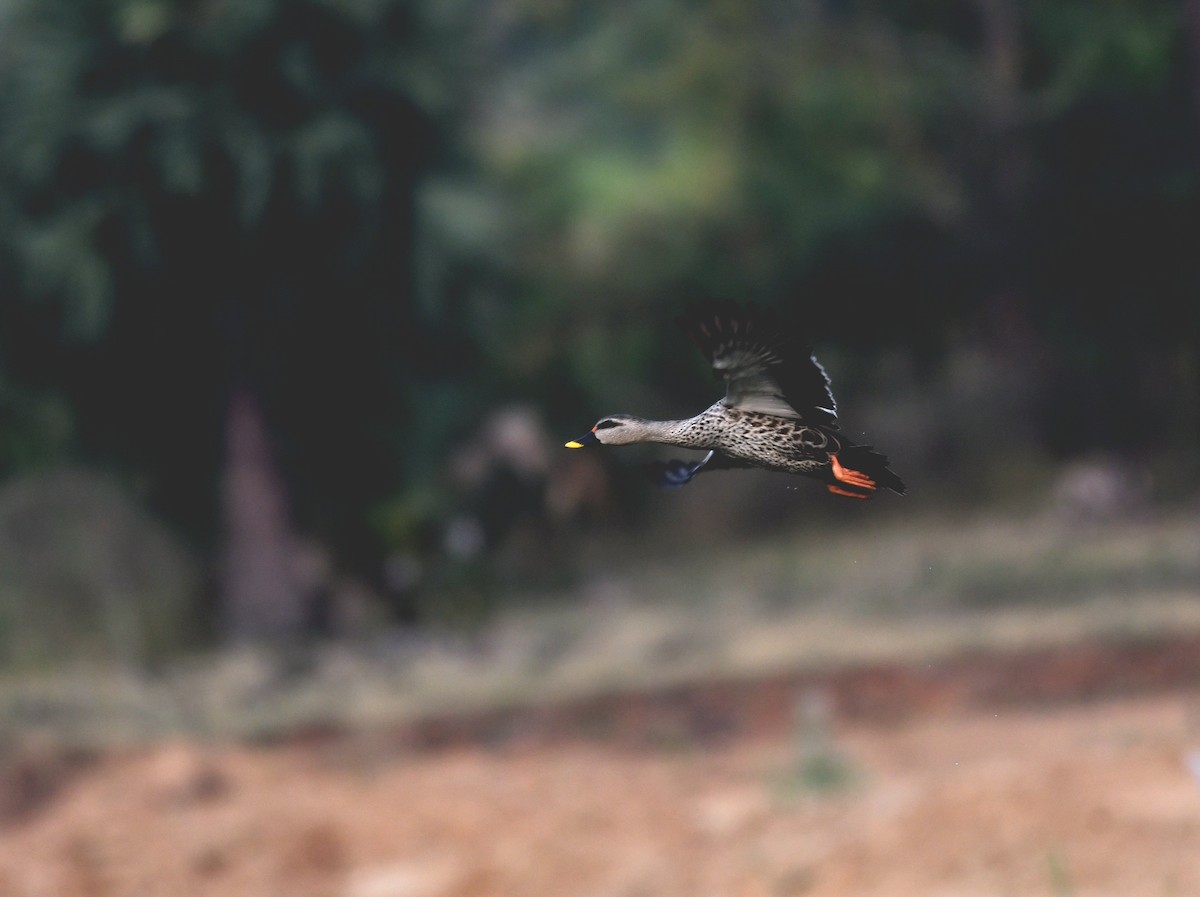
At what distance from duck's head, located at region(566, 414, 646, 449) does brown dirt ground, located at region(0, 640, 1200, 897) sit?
5691 mm

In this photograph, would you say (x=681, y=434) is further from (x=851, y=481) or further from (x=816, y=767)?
(x=816, y=767)

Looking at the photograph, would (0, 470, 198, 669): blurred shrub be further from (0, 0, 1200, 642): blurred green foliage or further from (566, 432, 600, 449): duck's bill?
(566, 432, 600, 449): duck's bill

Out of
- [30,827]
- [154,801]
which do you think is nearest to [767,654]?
[154,801]

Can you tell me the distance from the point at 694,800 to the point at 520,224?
629cm

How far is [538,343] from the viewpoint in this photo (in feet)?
50.1

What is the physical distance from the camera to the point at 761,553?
14477 millimetres

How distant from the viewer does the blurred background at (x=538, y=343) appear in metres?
12.0

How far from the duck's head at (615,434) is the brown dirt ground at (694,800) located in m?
5.69

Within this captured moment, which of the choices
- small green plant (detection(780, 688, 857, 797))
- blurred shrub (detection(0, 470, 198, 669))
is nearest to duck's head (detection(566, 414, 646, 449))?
small green plant (detection(780, 688, 857, 797))

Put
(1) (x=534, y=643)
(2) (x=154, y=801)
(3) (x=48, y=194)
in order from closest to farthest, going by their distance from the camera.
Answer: (2) (x=154, y=801) < (3) (x=48, y=194) < (1) (x=534, y=643)

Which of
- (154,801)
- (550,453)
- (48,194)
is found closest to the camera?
(154,801)

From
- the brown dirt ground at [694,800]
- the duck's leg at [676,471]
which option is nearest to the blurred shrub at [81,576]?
the brown dirt ground at [694,800]

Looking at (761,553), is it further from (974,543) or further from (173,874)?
(173,874)

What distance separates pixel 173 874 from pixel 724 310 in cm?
914
